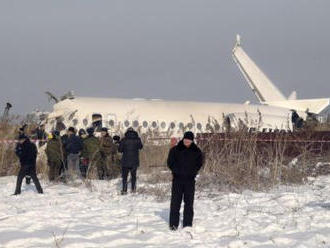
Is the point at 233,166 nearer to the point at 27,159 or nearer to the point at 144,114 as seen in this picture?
the point at 27,159

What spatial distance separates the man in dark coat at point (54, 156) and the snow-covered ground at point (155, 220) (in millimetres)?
2037

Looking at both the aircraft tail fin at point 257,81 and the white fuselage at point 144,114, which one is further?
the aircraft tail fin at point 257,81

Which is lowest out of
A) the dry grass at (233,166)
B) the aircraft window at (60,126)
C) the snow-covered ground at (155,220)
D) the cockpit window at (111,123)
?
the snow-covered ground at (155,220)

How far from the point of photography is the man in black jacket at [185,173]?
10.2 m

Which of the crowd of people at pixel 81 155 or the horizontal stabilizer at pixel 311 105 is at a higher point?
the horizontal stabilizer at pixel 311 105

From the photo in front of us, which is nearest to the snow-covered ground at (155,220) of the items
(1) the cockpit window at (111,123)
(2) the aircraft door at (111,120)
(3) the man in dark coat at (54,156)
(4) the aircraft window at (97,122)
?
(3) the man in dark coat at (54,156)

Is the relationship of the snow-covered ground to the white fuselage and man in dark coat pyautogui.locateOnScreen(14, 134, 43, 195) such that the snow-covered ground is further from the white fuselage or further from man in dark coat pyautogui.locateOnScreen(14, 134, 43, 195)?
the white fuselage

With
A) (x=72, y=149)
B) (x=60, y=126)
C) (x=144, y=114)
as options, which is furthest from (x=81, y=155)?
(x=144, y=114)

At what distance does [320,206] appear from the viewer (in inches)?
491

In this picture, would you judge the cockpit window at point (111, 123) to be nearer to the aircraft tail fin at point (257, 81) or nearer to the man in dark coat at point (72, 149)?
the man in dark coat at point (72, 149)

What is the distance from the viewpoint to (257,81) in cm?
5053

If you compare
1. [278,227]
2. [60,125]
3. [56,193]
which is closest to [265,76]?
[60,125]

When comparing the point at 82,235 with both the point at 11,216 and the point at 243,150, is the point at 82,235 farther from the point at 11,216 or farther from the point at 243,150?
the point at 243,150

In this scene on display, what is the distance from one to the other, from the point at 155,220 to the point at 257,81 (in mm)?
40620
